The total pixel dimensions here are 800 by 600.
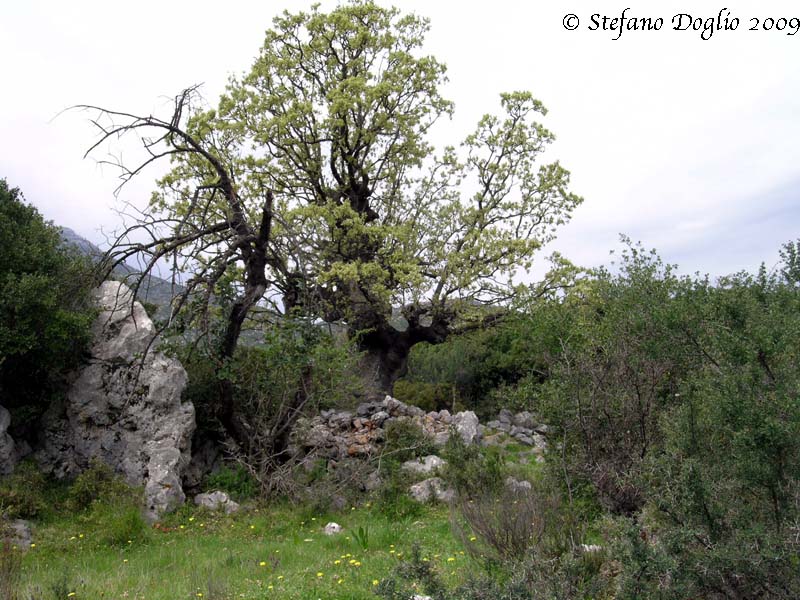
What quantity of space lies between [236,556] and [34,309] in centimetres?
514

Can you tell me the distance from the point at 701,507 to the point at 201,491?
8.28 m

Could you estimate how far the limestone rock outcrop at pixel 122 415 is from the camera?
33.3 feet

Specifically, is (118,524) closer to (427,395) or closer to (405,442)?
(405,442)

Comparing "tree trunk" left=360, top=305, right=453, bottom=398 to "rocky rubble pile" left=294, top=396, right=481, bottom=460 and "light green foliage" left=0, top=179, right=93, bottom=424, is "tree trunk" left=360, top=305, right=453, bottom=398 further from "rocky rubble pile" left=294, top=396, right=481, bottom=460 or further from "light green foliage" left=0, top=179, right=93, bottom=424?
"light green foliage" left=0, top=179, right=93, bottom=424

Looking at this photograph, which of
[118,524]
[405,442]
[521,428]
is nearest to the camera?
[118,524]

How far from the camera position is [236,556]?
7184 millimetres

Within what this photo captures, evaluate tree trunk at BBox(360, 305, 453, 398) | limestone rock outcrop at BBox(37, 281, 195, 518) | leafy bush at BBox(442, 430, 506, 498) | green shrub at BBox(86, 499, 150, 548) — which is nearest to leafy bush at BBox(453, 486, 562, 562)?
leafy bush at BBox(442, 430, 506, 498)

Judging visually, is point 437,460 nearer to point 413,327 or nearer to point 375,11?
point 413,327

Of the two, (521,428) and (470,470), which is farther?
(521,428)

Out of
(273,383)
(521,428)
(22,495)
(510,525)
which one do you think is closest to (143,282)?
(273,383)

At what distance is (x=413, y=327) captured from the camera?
1800 cm

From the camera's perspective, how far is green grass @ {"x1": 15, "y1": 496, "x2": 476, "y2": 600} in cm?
580

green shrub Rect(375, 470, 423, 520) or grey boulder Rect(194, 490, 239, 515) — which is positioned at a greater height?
green shrub Rect(375, 470, 423, 520)

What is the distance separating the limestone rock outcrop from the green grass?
1224 mm
